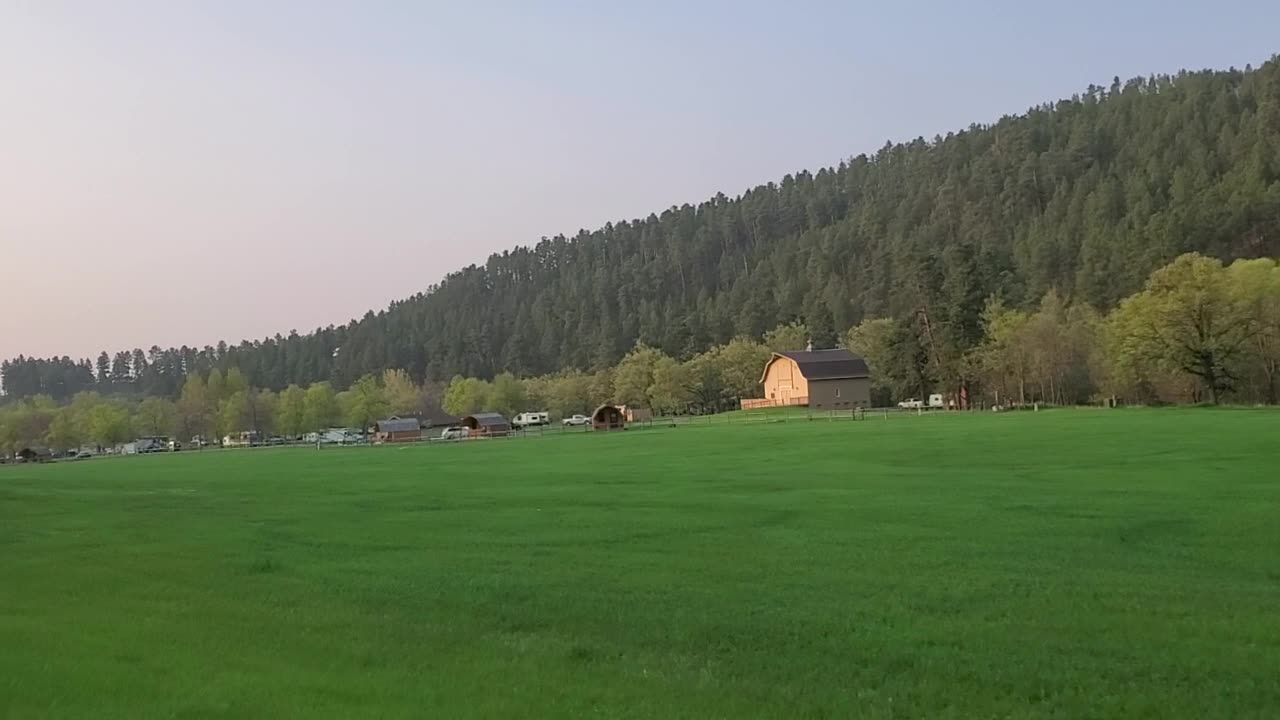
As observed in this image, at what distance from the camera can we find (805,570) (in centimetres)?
1630

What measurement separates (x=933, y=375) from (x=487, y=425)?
48.9 metres

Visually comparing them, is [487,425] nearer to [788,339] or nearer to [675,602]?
[788,339]

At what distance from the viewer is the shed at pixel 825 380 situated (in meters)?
124

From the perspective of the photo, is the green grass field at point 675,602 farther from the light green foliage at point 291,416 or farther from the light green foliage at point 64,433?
the light green foliage at point 64,433

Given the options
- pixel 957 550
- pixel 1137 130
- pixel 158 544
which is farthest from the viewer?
pixel 1137 130

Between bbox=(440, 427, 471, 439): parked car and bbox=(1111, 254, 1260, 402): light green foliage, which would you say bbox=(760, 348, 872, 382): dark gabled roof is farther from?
bbox=(1111, 254, 1260, 402): light green foliage

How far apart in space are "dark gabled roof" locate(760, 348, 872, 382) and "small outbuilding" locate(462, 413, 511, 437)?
36.6 m

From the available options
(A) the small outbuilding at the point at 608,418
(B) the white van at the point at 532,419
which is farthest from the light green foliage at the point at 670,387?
(A) the small outbuilding at the point at 608,418

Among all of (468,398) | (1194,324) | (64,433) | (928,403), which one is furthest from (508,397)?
(1194,324)

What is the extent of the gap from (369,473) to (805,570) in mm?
34641

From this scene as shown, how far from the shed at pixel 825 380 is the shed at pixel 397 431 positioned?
44.8m

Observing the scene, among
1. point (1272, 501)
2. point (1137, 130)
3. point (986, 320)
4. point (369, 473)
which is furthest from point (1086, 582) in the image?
point (1137, 130)

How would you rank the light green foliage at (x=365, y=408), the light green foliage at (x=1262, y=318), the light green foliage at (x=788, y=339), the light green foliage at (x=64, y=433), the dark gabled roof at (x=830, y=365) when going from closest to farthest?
the light green foliage at (x=1262, y=318) → the dark gabled roof at (x=830, y=365) → the light green foliage at (x=64, y=433) → the light green foliage at (x=365, y=408) → the light green foliage at (x=788, y=339)

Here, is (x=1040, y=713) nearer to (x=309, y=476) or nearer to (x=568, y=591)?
(x=568, y=591)
